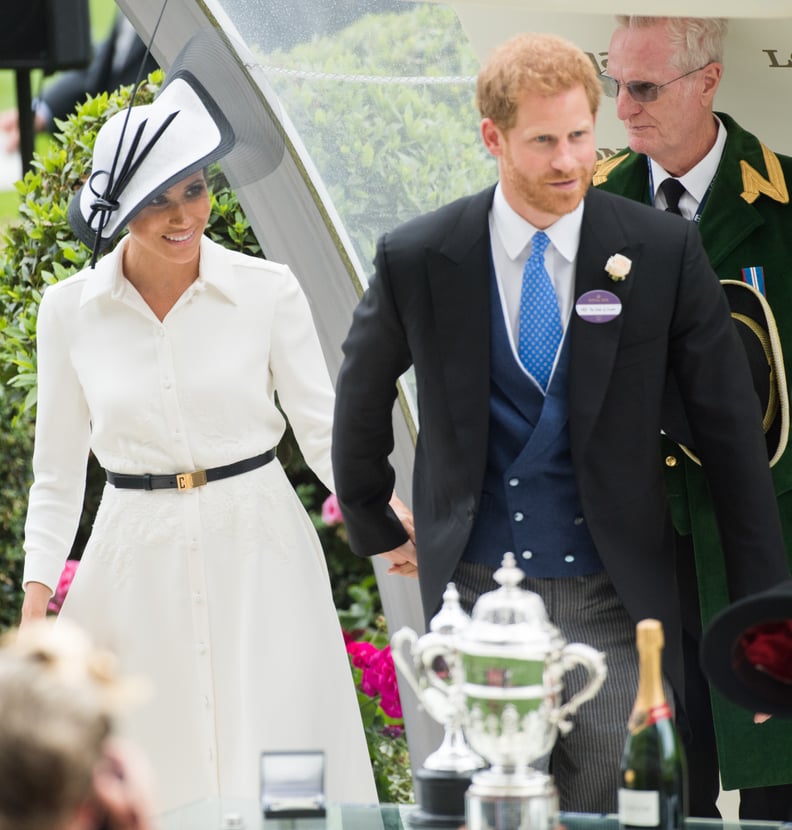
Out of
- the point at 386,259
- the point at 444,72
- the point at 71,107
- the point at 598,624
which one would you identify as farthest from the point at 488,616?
the point at 71,107

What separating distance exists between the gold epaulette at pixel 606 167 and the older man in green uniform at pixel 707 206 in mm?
64

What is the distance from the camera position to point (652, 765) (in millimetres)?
2752

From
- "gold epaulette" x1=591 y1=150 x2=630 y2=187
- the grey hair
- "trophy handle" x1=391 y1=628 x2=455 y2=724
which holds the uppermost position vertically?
the grey hair

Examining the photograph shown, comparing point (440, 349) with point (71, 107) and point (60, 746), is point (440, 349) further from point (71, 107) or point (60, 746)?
point (71, 107)

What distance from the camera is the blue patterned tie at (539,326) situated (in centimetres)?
338

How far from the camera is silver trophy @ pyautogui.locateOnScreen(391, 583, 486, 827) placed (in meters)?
2.82

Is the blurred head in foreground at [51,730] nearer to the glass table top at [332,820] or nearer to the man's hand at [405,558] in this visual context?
the glass table top at [332,820]

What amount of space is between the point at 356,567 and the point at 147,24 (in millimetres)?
2994

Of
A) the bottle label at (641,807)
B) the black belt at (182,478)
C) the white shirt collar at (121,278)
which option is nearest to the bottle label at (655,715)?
the bottle label at (641,807)

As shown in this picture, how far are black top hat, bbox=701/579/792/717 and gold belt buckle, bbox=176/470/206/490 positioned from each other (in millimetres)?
1527

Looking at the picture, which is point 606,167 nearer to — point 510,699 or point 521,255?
point 521,255

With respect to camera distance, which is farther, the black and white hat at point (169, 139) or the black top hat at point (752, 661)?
the black and white hat at point (169, 139)

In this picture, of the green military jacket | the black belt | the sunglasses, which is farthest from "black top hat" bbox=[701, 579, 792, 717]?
the black belt

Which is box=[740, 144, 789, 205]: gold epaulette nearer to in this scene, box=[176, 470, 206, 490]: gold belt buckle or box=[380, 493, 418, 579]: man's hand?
box=[380, 493, 418, 579]: man's hand
